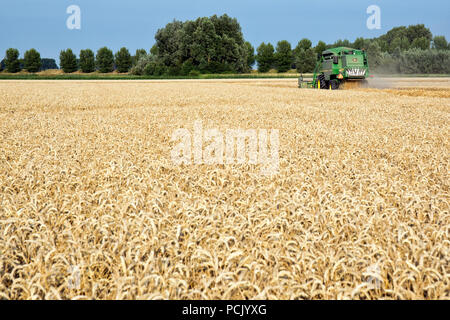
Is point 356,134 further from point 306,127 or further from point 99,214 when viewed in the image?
point 99,214

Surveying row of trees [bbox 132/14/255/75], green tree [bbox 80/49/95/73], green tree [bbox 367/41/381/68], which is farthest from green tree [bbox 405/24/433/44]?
green tree [bbox 80/49/95/73]

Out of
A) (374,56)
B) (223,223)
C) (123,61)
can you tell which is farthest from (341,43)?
(223,223)

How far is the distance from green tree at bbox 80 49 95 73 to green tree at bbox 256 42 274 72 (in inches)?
2158

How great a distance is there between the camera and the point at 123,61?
12350 centimetres

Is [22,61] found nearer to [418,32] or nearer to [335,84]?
[335,84]

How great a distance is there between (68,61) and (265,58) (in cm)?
6509

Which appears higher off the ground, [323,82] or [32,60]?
[32,60]

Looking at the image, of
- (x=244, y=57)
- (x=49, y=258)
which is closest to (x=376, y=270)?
(x=49, y=258)

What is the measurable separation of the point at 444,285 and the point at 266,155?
491 cm

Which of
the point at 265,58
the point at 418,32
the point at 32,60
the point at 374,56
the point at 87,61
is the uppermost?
the point at 418,32

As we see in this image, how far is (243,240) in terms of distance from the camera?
3.77 m

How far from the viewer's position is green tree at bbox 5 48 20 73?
4882 inches

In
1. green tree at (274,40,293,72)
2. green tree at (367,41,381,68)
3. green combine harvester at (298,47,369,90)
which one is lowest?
green combine harvester at (298,47,369,90)

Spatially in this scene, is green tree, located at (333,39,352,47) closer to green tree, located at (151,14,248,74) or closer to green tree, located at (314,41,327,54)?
green tree, located at (314,41,327,54)
